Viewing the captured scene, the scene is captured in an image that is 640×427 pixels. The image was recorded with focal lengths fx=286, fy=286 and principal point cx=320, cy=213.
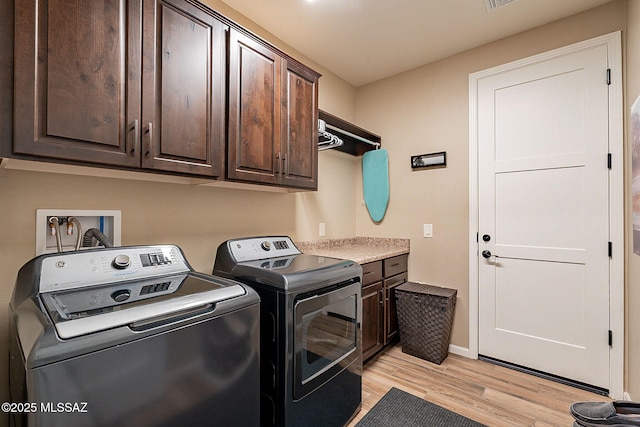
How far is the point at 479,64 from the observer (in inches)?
100

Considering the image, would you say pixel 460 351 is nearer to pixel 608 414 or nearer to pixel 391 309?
pixel 391 309

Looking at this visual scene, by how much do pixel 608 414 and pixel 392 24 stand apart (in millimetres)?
2596

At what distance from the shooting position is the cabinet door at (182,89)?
4.26 feet

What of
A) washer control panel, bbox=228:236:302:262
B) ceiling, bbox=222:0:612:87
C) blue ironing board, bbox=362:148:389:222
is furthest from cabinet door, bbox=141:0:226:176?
blue ironing board, bbox=362:148:389:222

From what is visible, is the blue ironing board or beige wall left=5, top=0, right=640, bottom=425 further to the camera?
the blue ironing board

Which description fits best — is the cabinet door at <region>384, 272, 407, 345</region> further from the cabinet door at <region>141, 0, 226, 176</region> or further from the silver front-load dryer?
the cabinet door at <region>141, 0, 226, 176</region>

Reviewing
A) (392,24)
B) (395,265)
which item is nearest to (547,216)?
(395,265)

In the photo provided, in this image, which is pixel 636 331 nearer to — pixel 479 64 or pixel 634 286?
pixel 634 286

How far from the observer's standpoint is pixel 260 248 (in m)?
1.90

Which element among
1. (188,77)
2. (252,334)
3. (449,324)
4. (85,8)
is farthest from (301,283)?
(449,324)

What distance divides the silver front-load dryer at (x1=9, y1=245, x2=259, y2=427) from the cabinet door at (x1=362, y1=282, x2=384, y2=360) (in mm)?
1242

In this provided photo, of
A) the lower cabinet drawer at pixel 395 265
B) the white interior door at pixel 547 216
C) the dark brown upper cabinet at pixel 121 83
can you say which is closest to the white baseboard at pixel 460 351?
the white interior door at pixel 547 216

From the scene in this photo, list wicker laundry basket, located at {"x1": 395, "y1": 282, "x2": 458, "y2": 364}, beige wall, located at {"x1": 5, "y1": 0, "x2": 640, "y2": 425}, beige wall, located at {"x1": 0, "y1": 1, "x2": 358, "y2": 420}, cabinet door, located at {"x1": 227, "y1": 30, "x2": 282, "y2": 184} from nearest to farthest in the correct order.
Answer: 1. beige wall, located at {"x1": 0, "y1": 1, "x2": 358, "y2": 420}
2. beige wall, located at {"x1": 5, "y1": 0, "x2": 640, "y2": 425}
3. cabinet door, located at {"x1": 227, "y1": 30, "x2": 282, "y2": 184}
4. wicker laundry basket, located at {"x1": 395, "y1": 282, "x2": 458, "y2": 364}

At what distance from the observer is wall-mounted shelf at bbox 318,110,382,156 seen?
264cm
